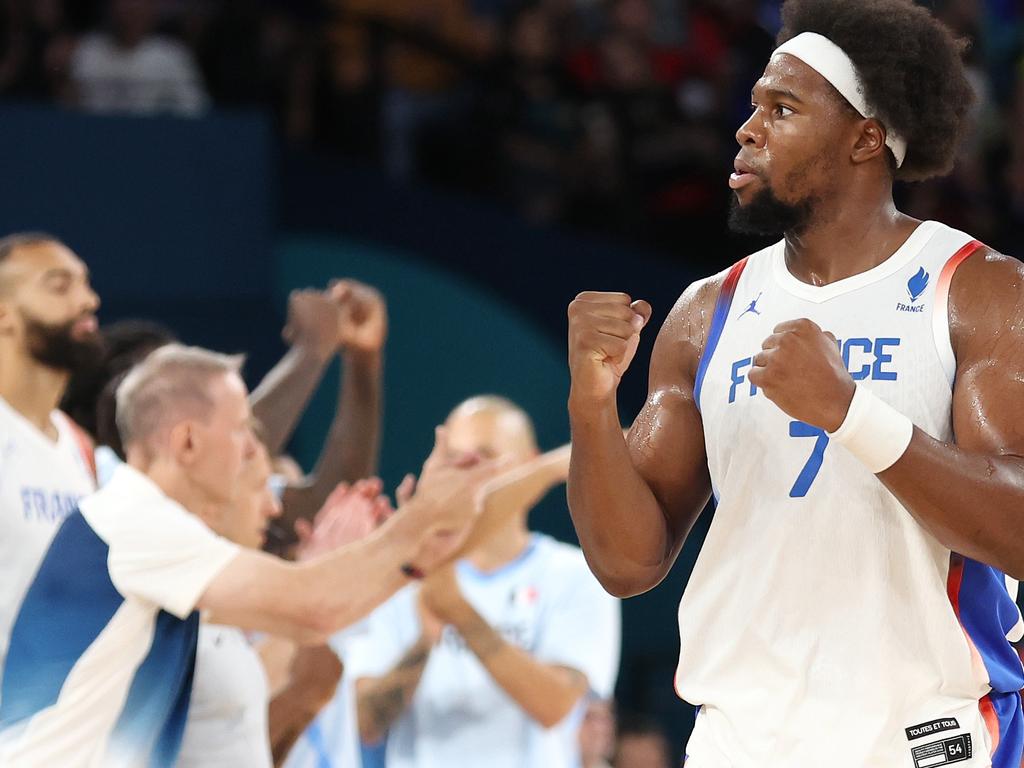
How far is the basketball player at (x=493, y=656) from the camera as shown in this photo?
5602 mm

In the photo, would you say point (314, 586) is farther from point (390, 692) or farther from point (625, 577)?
point (390, 692)

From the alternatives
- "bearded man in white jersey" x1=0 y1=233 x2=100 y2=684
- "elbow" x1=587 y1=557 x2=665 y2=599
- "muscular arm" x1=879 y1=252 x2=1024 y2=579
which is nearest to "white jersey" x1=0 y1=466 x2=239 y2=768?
"bearded man in white jersey" x1=0 y1=233 x2=100 y2=684

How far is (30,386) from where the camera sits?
17.9 ft

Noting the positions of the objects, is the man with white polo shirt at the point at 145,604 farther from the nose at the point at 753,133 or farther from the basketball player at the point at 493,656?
the nose at the point at 753,133

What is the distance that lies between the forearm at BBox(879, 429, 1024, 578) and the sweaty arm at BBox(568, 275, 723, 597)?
502 mm

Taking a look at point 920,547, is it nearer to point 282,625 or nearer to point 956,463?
point 956,463

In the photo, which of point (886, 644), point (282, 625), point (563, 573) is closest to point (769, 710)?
point (886, 644)

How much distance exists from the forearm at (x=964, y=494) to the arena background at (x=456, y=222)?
5.47 metres

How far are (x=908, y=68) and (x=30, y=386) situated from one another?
10.8ft

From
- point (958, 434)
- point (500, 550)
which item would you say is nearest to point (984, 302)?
point (958, 434)

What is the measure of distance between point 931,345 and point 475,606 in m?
3.31

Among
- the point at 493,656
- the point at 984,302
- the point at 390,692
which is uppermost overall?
the point at 984,302

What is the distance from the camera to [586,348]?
300cm

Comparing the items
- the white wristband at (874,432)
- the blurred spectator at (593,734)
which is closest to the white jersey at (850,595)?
the white wristband at (874,432)
